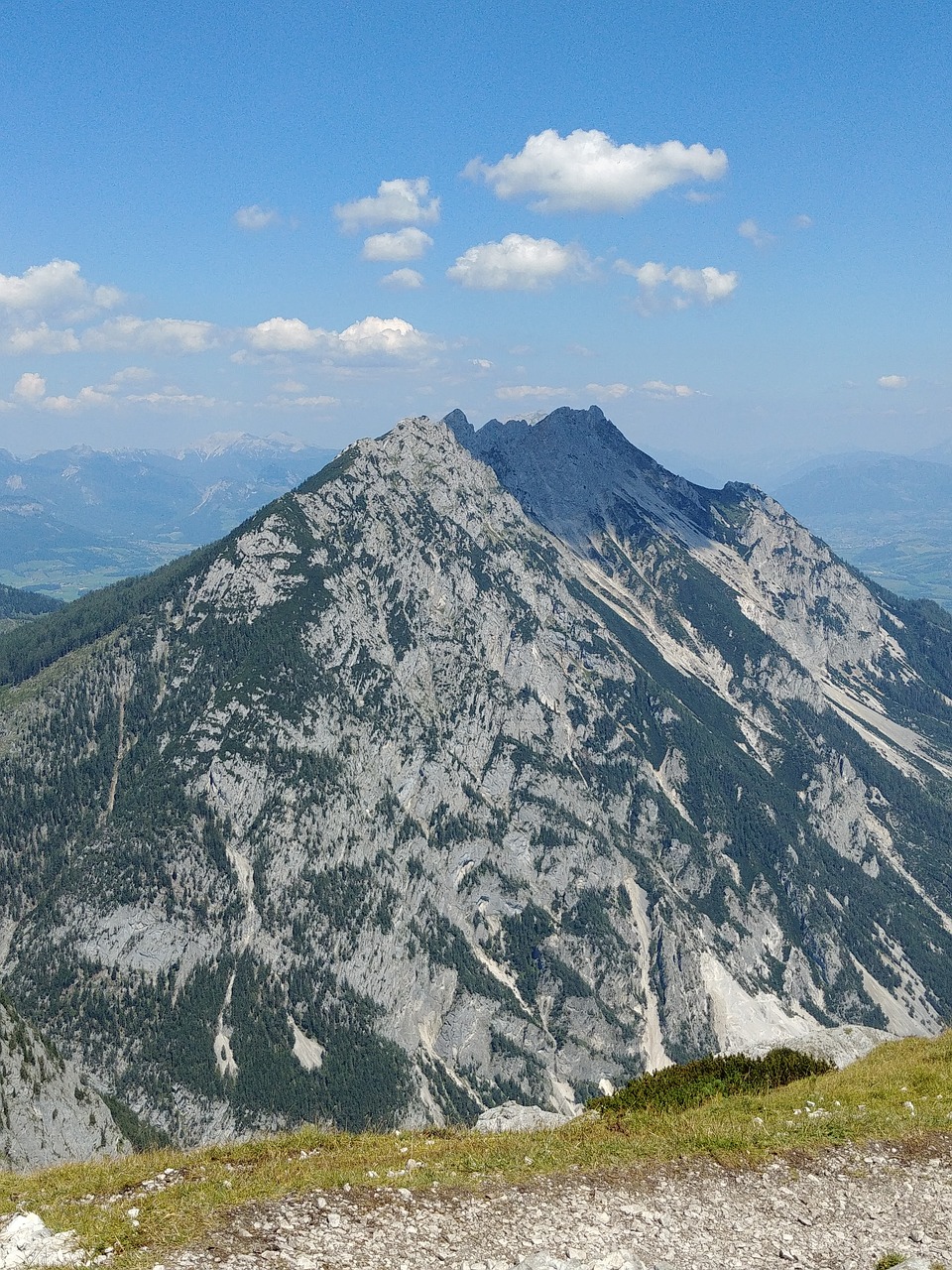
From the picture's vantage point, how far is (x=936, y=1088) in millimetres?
34125

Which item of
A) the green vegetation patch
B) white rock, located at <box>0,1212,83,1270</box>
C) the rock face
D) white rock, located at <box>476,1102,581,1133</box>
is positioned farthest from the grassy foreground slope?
the rock face

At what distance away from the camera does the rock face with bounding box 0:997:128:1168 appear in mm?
91875

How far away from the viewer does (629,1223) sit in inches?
958

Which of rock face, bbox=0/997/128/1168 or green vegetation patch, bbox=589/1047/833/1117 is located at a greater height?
green vegetation patch, bbox=589/1047/833/1117

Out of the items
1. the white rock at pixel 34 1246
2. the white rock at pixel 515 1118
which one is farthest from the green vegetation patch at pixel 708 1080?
the white rock at pixel 34 1246

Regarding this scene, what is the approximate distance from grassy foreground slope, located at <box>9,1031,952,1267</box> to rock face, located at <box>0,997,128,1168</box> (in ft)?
240

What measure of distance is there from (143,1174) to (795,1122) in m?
23.8

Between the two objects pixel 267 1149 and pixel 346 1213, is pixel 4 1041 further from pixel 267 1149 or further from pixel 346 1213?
pixel 346 1213

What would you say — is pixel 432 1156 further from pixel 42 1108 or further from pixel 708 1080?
pixel 42 1108

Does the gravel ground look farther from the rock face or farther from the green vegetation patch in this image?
the rock face

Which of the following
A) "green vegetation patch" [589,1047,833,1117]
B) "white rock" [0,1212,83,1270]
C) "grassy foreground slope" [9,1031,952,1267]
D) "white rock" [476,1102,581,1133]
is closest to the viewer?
"white rock" [0,1212,83,1270]

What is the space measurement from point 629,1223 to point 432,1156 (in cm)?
767

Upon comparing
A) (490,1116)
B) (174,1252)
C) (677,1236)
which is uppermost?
(174,1252)

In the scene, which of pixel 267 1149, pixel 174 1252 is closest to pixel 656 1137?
pixel 267 1149
